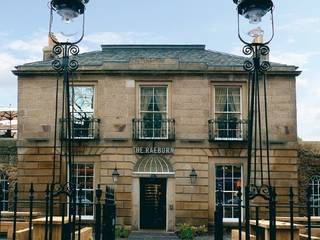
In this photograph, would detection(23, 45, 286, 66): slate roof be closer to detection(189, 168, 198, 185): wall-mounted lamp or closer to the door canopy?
the door canopy

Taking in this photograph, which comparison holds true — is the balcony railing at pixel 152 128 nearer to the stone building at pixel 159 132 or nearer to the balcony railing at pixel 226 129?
the stone building at pixel 159 132

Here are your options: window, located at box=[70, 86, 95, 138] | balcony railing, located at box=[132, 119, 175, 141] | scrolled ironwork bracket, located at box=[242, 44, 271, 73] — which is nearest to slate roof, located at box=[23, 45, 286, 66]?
window, located at box=[70, 86, 95, 138]

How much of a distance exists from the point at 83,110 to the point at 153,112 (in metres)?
3.50

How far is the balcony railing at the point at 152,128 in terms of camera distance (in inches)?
866

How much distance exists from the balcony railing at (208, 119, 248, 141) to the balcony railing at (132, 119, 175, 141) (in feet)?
6.35

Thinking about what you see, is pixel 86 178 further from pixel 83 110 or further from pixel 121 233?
pixel 121 233

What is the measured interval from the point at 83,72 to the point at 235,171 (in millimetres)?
8800

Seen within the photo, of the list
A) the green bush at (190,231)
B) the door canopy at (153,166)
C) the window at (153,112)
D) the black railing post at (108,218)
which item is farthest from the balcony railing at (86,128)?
the black railing post at (108,218)

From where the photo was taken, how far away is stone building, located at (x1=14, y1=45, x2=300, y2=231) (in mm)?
21641

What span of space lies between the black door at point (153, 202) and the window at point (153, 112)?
7.41 feet

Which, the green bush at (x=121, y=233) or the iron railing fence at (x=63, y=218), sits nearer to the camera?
the iron railing fence at (x=63, y=218)

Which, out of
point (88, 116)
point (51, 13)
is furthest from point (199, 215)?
point (51, 13)

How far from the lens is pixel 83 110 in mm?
22609

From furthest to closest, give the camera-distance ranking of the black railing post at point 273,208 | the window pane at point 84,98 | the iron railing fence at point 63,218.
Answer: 1. the window pane at point 84,98
2. the iron railing fence at point 63,218
3. the black railing post at point 273,208
